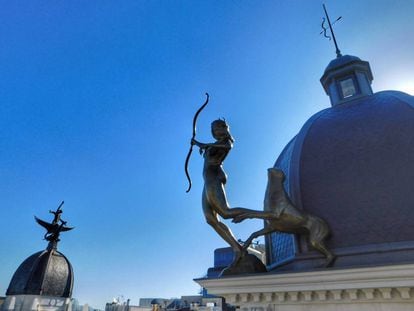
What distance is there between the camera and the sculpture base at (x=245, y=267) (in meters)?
7.05

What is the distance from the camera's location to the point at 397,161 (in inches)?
301

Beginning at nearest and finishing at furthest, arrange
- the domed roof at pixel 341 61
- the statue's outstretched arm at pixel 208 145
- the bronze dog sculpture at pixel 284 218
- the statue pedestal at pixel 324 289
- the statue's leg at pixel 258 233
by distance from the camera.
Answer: the statue pedestal at pixel 324 289 < the bronze dog sculpture at pixel 284 218 < the statue's leg at pixel 258 233 < the statue's outstretched arm at pixel 208 145 < the domed roof at pixel 341 61

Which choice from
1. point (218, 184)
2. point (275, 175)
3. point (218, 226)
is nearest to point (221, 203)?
point (218, 184)

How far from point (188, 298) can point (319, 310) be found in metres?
66.8

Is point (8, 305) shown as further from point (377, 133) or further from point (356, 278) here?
A: point (377, 133)

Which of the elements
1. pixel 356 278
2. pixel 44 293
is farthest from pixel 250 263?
pixel 44 293

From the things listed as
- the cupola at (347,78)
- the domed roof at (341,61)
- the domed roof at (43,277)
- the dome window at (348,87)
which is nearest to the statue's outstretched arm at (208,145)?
the cupola at (347,78)

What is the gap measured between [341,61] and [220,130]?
10812 mm

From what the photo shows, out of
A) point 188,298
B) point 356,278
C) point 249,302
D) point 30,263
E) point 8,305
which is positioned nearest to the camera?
point 356,278

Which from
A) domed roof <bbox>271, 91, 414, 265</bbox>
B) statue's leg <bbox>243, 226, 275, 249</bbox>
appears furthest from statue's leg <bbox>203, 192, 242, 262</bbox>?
domed roof <bbox>271, 91, 414, 265</bbox>

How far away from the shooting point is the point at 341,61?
15.0 m

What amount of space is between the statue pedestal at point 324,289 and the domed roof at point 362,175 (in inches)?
46.6

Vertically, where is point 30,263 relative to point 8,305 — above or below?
above

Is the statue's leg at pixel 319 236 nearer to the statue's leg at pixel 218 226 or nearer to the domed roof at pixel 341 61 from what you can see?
the statue's leg at pixel 218 226
